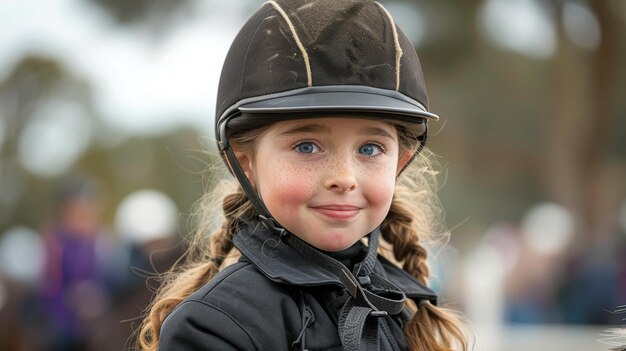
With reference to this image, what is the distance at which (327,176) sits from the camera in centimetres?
242

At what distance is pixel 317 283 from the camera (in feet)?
7.91

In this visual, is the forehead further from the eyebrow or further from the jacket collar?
the jacket collar

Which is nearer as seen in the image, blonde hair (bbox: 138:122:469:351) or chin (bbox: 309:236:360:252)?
chin (bbox: 309:236:360:252)

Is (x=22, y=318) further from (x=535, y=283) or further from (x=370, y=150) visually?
(x=370, y=150)

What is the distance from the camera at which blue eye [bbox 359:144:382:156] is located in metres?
2.49

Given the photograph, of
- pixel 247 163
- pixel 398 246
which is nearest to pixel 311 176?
pixel 247 163

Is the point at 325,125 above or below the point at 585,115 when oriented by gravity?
above

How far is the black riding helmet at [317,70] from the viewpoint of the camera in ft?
7.89

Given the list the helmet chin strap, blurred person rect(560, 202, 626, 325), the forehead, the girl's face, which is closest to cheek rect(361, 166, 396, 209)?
the girl's face

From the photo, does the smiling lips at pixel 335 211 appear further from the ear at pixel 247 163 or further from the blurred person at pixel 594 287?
the blurred person at pixel 594 287

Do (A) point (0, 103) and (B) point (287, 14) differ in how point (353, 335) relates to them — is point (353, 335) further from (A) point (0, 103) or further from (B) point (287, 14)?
(A) point (0, 103)

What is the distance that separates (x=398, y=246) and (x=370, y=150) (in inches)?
22.9

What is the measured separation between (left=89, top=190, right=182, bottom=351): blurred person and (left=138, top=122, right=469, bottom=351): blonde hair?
111 inches

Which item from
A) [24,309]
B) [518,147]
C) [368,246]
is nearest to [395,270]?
[368,246]
